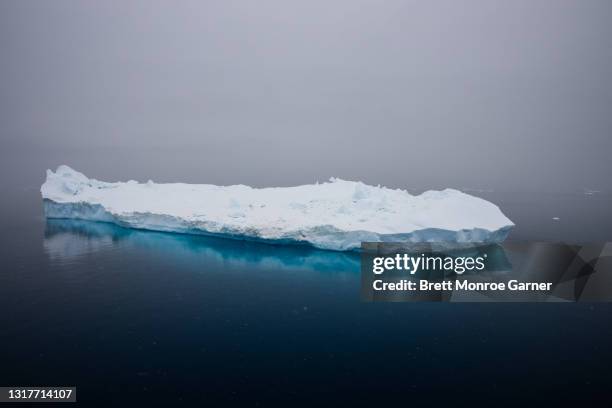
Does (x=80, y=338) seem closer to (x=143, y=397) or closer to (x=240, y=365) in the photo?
(x=143, y=397)

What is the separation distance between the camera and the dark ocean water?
7000 mm

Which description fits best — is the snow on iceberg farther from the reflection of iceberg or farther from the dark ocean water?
the dark ocean water

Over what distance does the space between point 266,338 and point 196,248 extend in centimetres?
899

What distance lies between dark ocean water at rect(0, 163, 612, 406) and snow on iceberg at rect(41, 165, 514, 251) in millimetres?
2198

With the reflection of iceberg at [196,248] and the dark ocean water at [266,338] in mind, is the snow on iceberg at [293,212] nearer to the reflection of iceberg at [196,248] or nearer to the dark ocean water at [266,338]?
the reflection of iceberg at [196,248]

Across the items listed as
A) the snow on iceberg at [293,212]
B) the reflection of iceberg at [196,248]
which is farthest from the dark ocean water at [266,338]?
the snow on iceberg at [293,212]

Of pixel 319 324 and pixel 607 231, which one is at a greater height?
pixel 607 231

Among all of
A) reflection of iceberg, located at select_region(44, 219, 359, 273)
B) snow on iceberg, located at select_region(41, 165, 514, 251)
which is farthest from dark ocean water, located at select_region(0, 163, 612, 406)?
snow on iceberg, located at select_region(41, 165, 514, 251)

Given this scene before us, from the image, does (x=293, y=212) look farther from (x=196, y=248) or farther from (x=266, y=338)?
(x=266, y=338)

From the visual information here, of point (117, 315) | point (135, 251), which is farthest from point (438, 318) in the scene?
point (135, 251)

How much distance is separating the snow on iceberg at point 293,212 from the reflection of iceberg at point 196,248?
0.45m

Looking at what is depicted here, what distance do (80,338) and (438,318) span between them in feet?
28.4

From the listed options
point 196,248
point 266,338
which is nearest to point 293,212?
point 196,248

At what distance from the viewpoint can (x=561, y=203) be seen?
34.1 meters
